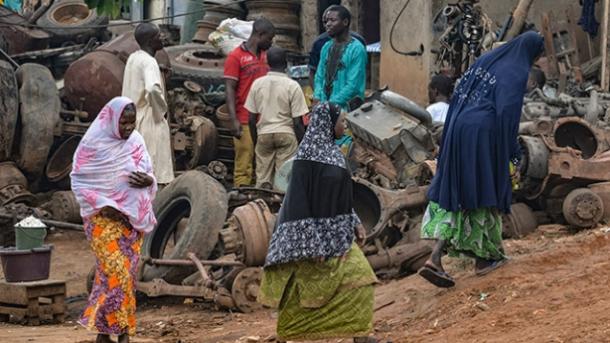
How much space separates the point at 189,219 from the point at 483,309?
3.15 metres

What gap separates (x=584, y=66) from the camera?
577 inches

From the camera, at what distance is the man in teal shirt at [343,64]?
36.5 ft

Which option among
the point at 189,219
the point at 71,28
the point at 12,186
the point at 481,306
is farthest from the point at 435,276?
the point at 71,28

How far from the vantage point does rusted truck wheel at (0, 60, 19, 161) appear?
42.8 feet

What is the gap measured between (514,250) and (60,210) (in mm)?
5558

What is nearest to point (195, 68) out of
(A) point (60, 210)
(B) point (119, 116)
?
(A) point (60, 210)

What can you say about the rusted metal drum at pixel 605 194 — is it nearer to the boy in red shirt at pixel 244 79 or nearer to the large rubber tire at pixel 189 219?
the large rubber tire at pixel 189 219

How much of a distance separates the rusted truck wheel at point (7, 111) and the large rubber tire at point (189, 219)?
3.22 meters

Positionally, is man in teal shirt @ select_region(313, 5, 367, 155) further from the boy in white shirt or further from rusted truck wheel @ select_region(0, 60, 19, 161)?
rusted truck wheel @ select_region(0, 60, 19, 161)

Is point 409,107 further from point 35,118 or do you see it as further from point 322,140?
point 35,118

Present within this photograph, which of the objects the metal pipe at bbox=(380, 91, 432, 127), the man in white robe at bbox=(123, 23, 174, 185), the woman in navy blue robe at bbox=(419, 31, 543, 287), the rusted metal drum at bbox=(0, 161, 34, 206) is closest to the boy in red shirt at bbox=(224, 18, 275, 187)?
the man in white robe at bbox=(123, 23, 174, 185)

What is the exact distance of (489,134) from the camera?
8.21m

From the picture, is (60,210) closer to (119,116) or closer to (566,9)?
(119,116)

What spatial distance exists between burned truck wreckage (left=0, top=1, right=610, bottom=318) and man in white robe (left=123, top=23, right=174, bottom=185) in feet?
1.23
